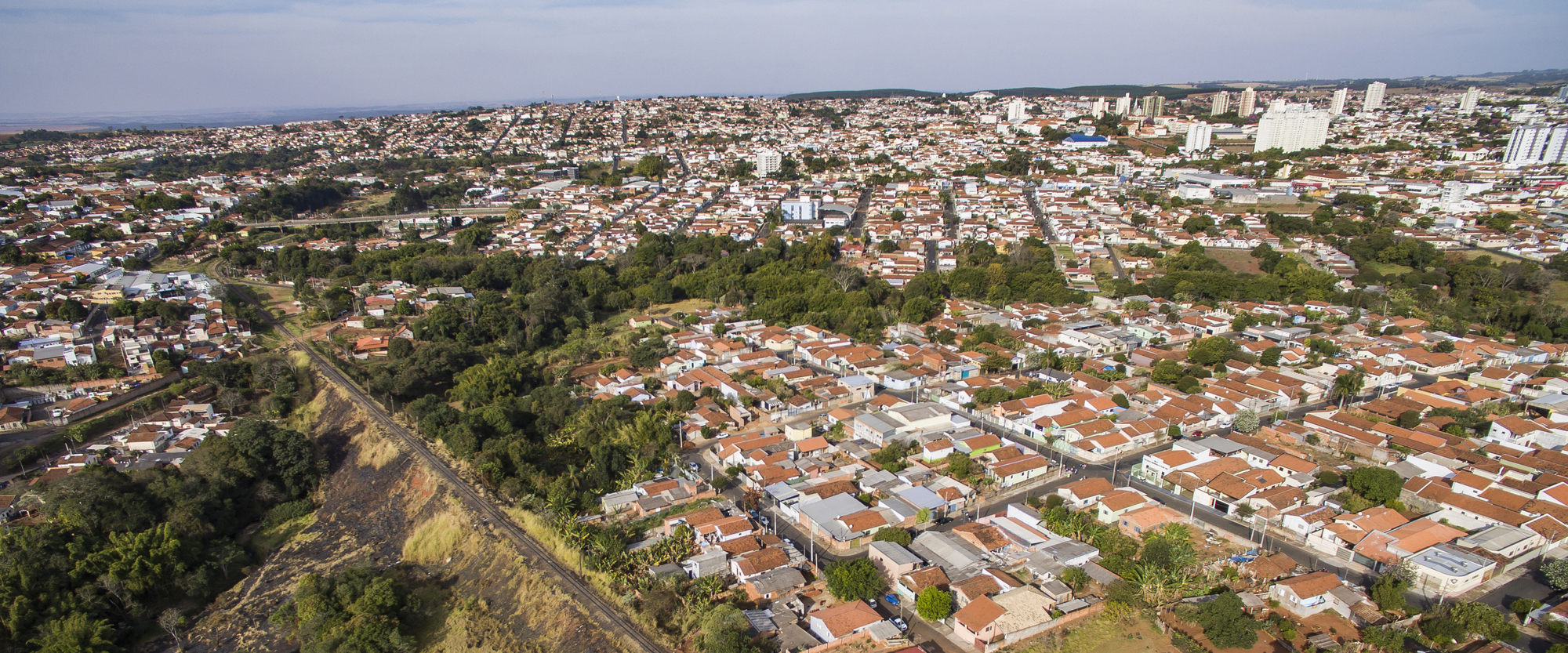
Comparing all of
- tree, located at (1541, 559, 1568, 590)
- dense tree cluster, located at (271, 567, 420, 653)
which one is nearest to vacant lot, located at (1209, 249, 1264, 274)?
tree, located at (1541, 559, 1568, 590)

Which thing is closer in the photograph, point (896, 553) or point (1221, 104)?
point (896, 553)

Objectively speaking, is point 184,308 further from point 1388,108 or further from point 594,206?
point 1388,108

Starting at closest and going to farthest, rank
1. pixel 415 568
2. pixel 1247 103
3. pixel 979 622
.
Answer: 1. pixel 979 622
2. pixel 415 568
3. pixel 1247 103

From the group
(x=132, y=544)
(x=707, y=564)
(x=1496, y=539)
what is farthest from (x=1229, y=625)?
(x=132, y=544)

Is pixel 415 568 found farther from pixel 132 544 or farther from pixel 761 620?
pixel 761 620

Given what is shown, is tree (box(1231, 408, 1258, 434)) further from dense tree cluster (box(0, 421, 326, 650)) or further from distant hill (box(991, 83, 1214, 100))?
distant hill (box(991, 83, 1214, 100))

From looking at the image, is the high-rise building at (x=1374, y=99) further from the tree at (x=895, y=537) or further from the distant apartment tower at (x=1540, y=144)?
the tree at (x=895, y=537)
